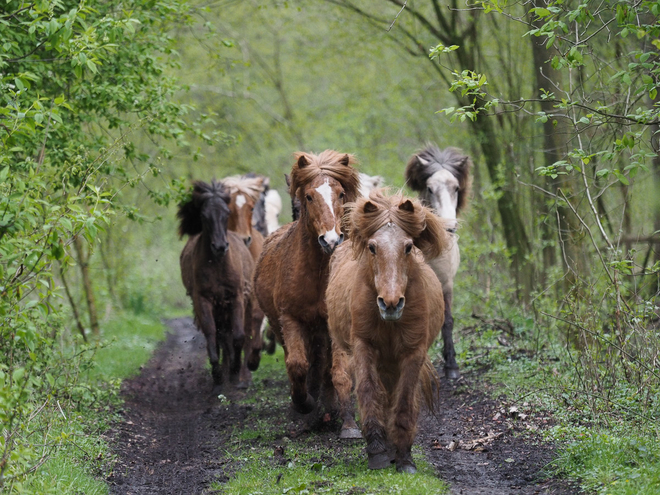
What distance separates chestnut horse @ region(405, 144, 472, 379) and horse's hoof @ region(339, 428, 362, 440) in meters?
2.77

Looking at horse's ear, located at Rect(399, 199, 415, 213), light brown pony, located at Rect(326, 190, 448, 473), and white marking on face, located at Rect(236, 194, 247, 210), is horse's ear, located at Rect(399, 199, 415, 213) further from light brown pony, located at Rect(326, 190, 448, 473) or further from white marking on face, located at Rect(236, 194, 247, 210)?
white marking on face, located at Rect(236, 194, 247, 210)

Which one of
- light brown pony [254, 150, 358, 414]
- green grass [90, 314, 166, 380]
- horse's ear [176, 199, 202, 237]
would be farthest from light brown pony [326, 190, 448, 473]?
horse's ear [176, 199, 202, 237]

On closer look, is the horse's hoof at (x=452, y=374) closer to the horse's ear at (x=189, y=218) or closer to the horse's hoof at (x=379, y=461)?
the horse's hoof at (x=379, y=461)

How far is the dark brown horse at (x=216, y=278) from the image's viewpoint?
1036 centimetres

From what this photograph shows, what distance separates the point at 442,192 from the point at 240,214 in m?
3.80

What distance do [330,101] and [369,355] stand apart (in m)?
20.6

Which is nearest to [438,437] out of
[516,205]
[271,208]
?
A: [516,205]

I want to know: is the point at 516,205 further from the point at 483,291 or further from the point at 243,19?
the point at 243,19

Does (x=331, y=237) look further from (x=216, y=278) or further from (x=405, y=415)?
(x=216, y=278)

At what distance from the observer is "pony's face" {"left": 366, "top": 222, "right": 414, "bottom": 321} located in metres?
5.42

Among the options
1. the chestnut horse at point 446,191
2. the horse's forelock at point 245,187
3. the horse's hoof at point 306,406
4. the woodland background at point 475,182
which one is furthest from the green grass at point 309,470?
the horse's forelock at point 245,187

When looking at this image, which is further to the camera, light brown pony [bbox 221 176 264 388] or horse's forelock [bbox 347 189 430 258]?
light brown pony [bbox 221 176 264 388]

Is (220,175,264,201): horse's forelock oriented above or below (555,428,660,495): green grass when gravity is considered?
above

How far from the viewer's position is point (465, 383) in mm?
9320
